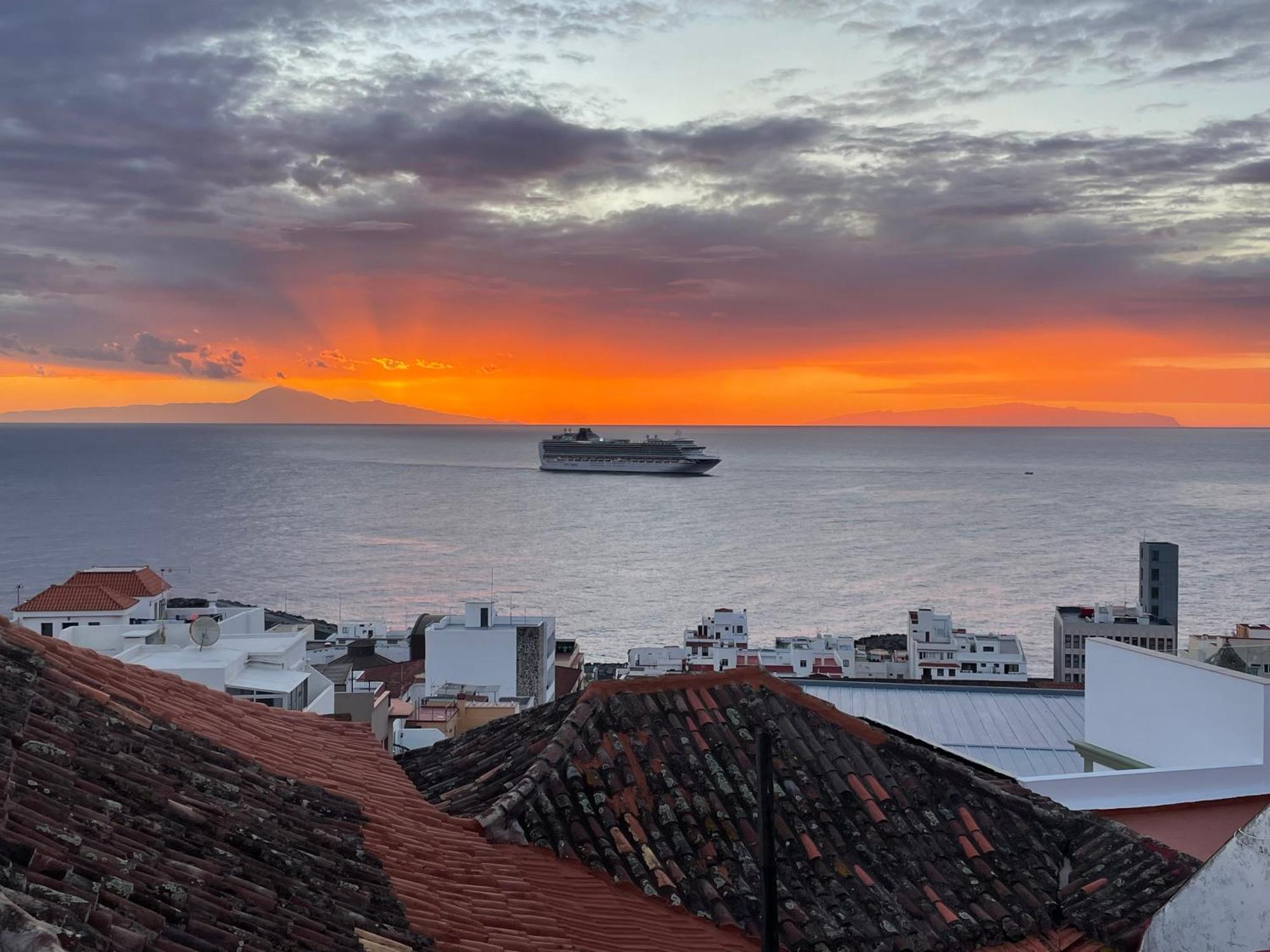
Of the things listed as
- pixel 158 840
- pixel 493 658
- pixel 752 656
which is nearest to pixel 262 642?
pixel 493 658

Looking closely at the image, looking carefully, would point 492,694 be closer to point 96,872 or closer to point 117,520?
point 96,872

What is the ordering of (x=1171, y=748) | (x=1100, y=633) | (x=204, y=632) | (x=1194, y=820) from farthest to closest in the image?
1. (x=1100, y=633)
2. (x=204, y=632)
3. (x=1171, y=748)
4. (x=1194, y=820)

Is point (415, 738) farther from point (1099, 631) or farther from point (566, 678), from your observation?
point (1099, 631)

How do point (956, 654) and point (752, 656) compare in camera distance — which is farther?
point (956, 654)

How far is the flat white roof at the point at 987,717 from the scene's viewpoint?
10.5m

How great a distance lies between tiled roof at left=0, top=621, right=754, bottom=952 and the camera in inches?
159

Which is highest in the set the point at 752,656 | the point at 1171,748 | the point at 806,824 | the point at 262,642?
the point at 806,824

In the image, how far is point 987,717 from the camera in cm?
1177

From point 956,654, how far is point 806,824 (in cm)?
3988

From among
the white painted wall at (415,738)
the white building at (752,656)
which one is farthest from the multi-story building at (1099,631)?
the white painted wall at (415,738)

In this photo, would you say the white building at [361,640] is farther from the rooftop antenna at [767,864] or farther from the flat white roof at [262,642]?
the rooftop antenna at [767,864]

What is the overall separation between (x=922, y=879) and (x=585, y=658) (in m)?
38.7

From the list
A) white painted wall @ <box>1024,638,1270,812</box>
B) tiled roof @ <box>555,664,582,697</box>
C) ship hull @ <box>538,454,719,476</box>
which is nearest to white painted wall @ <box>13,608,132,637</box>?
tiled roof @ <box>555,664,582,697</box>

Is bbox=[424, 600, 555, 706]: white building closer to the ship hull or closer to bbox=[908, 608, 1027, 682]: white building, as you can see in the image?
bbox=[908, 608, 1027, 682]: white building
